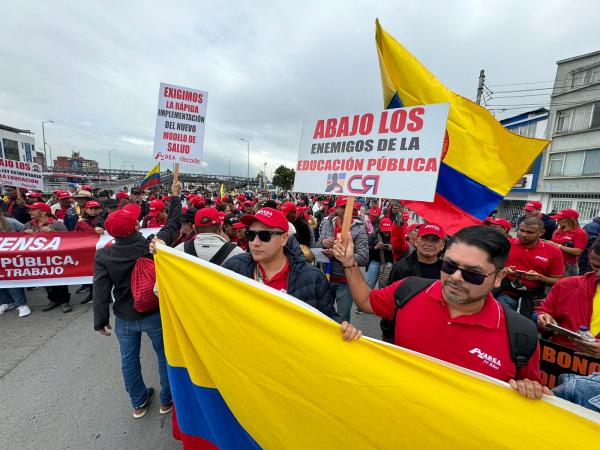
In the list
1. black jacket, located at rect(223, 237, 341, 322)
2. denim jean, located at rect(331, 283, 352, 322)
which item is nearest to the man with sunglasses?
black jacket, located at rect(223, 237, 341, 322)

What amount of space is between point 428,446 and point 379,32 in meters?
3.21

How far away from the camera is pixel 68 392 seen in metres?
3.09

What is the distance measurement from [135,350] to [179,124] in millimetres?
3034

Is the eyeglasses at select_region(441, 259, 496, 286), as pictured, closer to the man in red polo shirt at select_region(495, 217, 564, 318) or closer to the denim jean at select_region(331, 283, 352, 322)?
the man in red polo shirt at select_region(495, 217, 564, 318)

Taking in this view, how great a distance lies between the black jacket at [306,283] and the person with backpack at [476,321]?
26.5 inches

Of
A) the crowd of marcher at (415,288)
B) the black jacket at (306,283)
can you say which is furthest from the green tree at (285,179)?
the black jacket at (306,283)

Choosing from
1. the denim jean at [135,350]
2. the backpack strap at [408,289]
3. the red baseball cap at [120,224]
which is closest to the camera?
the backpack strap at [408,289]

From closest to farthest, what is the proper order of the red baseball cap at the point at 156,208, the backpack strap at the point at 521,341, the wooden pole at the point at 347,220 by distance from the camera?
the backpack strap at the point at 521,341 → the wooden pole at the point at 347,220 → the red baseball cap at the point at 156,208

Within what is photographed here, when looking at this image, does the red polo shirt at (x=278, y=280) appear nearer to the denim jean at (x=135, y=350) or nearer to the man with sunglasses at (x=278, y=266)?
the man with sunglasses at (x=278, y=266)

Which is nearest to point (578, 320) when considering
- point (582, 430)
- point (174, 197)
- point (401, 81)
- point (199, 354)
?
point (582, 430)

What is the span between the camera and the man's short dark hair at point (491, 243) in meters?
1.43

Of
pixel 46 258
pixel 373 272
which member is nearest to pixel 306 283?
pixel 373 272

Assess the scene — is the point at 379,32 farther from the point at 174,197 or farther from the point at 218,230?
the point at 174,197

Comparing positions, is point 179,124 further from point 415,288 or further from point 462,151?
point 415,288
